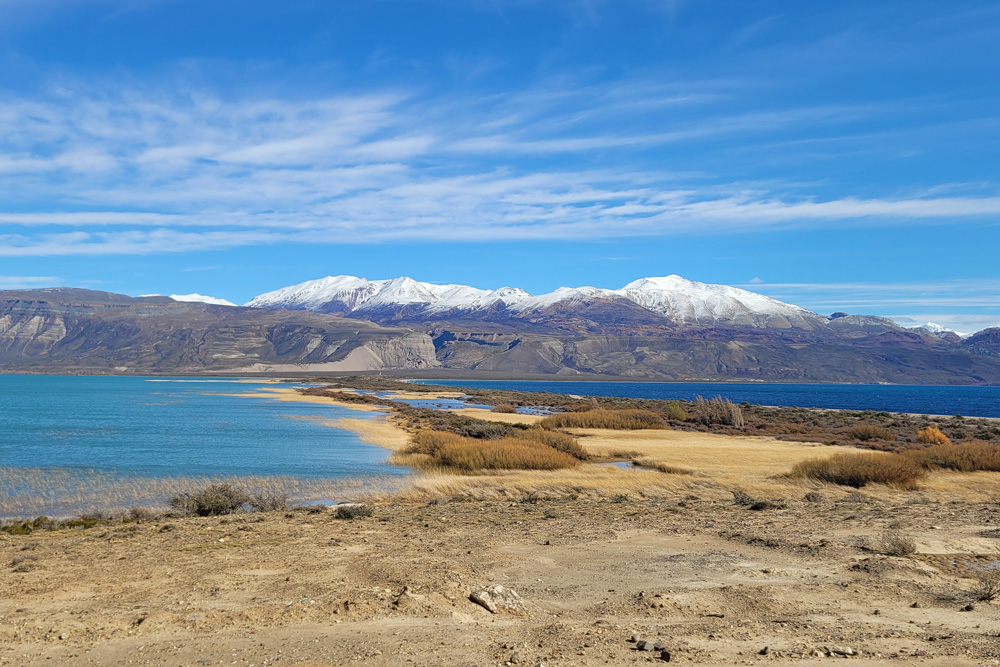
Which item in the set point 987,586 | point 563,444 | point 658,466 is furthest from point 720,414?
point 987,586

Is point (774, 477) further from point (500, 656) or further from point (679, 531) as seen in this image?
point (500, 656)

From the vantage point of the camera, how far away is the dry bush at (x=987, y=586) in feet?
34.0

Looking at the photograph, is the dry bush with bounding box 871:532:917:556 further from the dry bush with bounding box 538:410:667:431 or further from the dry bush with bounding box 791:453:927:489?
the dry bush with bounding box 538:410:667:431

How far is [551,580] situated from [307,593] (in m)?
3.74

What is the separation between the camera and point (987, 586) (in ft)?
35.1

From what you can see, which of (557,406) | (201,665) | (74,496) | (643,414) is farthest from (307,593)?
(557,406)

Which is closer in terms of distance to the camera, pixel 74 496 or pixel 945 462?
pixel 74 496

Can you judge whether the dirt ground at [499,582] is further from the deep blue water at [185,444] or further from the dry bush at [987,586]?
the deep blue water at [185,444]

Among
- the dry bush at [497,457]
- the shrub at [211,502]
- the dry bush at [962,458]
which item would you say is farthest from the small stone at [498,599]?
the dry bush at [962,458]

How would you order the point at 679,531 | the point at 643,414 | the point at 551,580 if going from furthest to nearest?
the point at 643,414 → the point at 679,531 → the point at 551,580

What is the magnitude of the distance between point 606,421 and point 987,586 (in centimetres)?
4273

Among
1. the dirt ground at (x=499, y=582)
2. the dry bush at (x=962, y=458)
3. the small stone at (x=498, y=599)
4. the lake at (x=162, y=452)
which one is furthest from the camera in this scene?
the dry bush at (x=962, y=458)

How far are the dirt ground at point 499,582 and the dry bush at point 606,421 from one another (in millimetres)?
34465

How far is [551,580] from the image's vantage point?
1190cm
